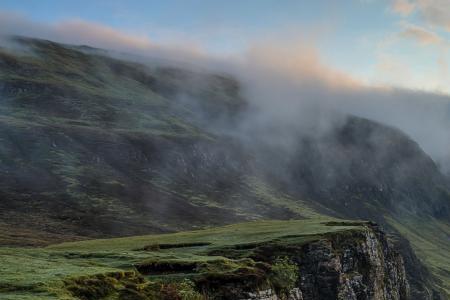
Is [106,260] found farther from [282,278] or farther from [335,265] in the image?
[335,265]

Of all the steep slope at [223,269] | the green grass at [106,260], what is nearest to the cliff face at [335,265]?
the steep slope at [223,269]

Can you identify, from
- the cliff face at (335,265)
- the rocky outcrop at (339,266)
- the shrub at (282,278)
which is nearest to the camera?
the shrub at (282,278)

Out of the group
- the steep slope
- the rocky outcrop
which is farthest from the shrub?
the rocky outcrop

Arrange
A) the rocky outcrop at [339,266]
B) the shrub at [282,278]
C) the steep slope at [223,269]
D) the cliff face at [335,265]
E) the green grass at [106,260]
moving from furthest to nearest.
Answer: the rocky outcrop at [339,266] → the cliff face at [335,265] → the shrub at [282,278] → the steep slope at [223,269] → the green grass at [106,260]

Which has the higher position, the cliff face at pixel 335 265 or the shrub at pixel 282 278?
the shrub at pixel 282 278

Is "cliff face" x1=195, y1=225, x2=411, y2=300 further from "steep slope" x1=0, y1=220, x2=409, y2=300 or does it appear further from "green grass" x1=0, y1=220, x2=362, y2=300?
"green grass" x1=0, y1=220, x2=362, y2=300

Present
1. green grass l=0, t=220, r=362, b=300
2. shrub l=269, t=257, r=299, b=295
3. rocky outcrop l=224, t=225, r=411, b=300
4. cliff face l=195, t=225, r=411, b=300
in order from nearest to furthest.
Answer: green grass l=0, t=220, r=362, b=300
shrub l=269, t=257, r=299, b=295
cliff face l=195, t=225, r=411, b=300
rocky outcrop l=224, t=225, r=411, b=300

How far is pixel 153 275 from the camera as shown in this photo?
40750 millimetres

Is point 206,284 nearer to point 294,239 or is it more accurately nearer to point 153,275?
point 153,275

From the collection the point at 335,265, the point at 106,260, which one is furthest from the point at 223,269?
the point at 335,265

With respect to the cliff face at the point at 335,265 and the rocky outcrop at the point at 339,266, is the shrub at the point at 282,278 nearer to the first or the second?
the cliff face at the point at 335,265

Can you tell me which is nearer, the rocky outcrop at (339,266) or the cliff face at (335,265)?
the cliff face at (335,265)

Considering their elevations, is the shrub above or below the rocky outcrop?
above

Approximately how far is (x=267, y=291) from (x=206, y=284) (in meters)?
4.90
